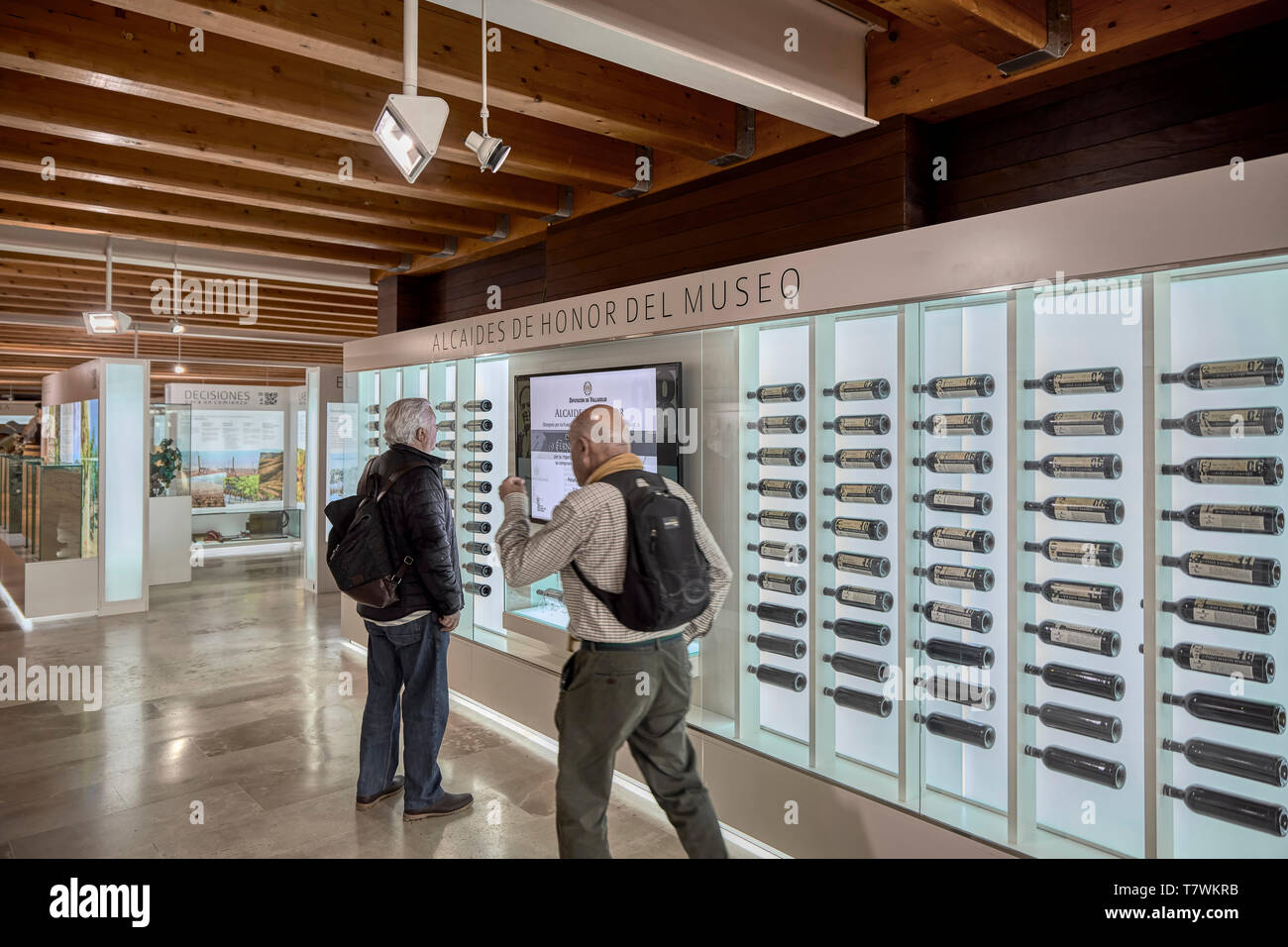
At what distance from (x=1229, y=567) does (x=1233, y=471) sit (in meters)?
0.28

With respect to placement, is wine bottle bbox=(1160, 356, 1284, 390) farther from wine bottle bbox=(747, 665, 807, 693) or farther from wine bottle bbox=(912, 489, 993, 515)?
wine bottle bbox=(747, 665, 807, 693)

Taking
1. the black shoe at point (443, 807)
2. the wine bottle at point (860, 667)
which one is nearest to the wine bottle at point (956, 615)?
the wine bottle at point (860, 667)

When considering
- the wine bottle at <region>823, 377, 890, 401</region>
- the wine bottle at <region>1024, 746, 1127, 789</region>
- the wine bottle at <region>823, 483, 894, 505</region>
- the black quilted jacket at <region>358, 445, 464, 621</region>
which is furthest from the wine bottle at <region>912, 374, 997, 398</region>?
the black quilted jacket at <region>358, 445, 464, 621</region>

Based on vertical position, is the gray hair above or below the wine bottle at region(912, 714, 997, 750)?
above

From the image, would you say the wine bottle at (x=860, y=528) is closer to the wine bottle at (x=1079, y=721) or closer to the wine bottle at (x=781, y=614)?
the wine bottle at (x=781, y=614)

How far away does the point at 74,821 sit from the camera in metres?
3.57

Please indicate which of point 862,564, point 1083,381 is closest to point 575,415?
point 862,564

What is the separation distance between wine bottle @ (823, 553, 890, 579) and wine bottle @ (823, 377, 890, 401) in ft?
2.01

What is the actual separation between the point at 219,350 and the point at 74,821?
422 inches

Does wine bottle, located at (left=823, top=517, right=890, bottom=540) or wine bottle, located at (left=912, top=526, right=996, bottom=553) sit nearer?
wine bottle, located at (left=912, top=526, right=996, bottom=553)

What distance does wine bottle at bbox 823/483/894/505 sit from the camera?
10.4 feet

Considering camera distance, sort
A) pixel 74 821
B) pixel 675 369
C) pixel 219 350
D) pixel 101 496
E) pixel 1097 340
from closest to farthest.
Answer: pixel 1097 340 < pixel 74 821 < pixel 675 369 < pixel 101 496 < pixel 219 350
